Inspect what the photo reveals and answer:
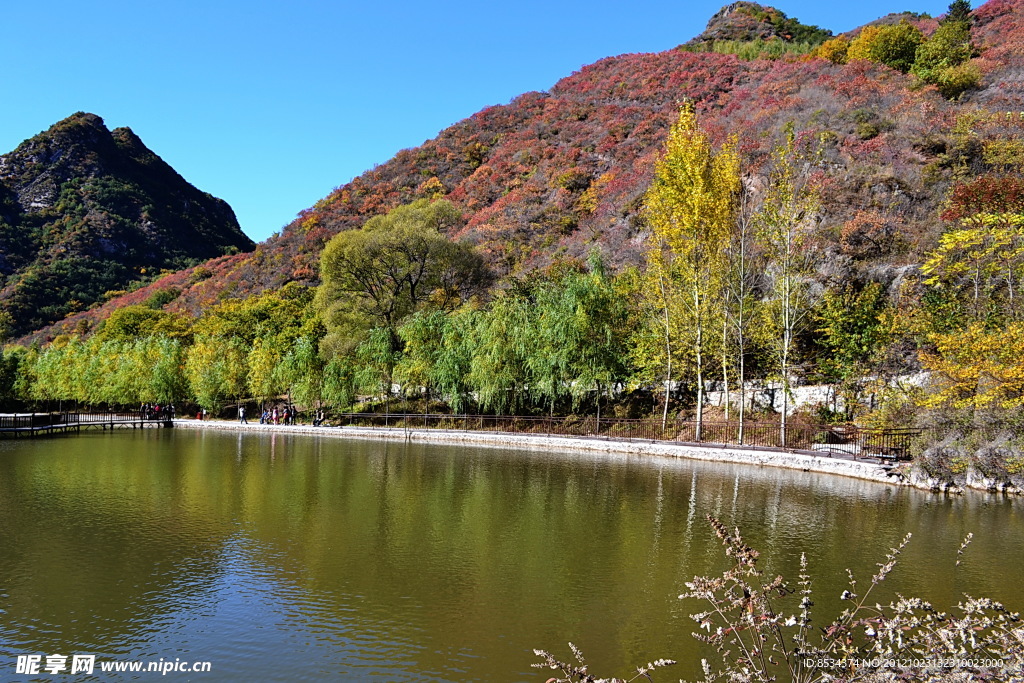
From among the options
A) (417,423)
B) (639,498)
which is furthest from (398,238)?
(639,498)

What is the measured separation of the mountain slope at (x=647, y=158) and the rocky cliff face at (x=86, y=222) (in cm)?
1254

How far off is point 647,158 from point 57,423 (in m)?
48.1

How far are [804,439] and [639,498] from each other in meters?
12.7

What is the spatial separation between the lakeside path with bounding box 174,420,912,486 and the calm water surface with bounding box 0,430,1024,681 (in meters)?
1.23

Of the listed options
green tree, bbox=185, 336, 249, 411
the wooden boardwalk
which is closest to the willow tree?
green tree, bbox=185, 336, 249, 411

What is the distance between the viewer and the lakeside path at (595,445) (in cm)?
2181

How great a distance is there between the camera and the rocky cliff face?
83875 mm

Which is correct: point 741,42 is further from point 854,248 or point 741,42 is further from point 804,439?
point 804,439

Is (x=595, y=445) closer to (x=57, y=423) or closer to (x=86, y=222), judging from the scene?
(x=57, y=423)

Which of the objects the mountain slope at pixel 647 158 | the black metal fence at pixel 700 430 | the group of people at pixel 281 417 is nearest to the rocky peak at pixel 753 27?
the mountain slope at pixel 647 158

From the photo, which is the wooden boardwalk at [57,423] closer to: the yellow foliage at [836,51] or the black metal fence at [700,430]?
the black metal fence at [700,430]

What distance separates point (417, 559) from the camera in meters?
11.2

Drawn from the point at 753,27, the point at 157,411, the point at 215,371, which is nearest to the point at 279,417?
the point at 215,371

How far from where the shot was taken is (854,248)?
33094 mm
